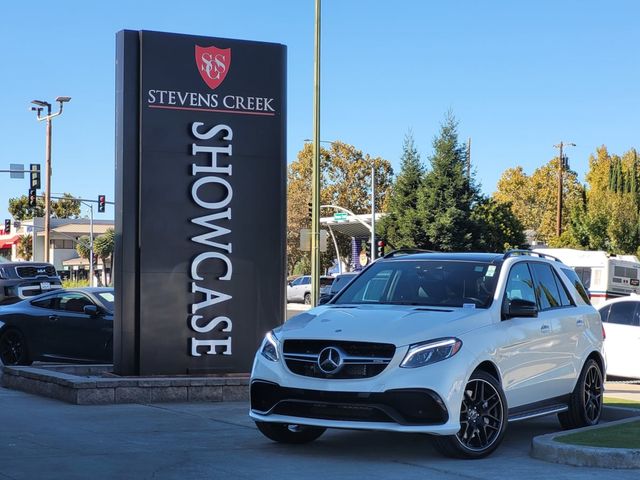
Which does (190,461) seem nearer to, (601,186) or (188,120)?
(188,120)

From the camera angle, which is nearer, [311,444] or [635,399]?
[311,444]

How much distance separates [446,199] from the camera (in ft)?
165

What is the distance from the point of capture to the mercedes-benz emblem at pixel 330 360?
7754 mm

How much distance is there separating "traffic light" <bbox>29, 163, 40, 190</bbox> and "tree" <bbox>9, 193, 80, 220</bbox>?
239 feet

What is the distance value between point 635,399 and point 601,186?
205ft

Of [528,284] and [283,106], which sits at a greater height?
[283,106]

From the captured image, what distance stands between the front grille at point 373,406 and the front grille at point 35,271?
2445 centimetres

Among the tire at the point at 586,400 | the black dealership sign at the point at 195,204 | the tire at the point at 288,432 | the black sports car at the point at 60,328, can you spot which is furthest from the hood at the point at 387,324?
the black sports car at the point at 60,328

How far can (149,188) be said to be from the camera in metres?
12.5

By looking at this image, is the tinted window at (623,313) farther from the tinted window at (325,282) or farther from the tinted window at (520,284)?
the tinted window at (325,282)

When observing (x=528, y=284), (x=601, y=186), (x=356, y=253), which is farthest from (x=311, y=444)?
(x=601, y=186)

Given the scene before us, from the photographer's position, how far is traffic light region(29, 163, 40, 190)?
48750 millimetres

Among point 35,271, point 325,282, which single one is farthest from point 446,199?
point 35,271

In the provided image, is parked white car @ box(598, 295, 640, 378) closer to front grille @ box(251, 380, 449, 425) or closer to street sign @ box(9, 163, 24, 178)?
front grille @ box(251, 380, 449, 425)
